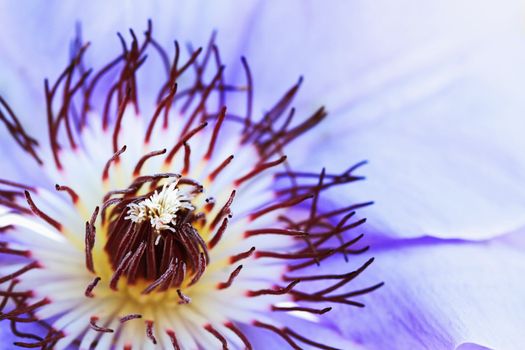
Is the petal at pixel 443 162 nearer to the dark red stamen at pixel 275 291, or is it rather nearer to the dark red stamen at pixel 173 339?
the dark red stamen at pixel 275 291

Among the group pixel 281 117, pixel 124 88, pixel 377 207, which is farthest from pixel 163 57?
pixel 377 207

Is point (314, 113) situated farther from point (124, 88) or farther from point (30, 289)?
point (30, 289)

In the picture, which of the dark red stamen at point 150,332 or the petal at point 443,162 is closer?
the dark red stamen at point 150,332

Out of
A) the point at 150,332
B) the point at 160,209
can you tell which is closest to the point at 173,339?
the point at 150,332

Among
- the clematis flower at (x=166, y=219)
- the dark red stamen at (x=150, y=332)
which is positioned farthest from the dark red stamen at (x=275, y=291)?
the dark red stamen at (x=150, y=332)

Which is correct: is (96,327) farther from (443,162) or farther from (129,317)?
(443,162)

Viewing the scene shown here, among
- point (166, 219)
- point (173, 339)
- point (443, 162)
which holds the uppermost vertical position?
point (443, 162)

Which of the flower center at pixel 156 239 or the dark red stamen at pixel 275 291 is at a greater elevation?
the flower center at pixel 156 239
